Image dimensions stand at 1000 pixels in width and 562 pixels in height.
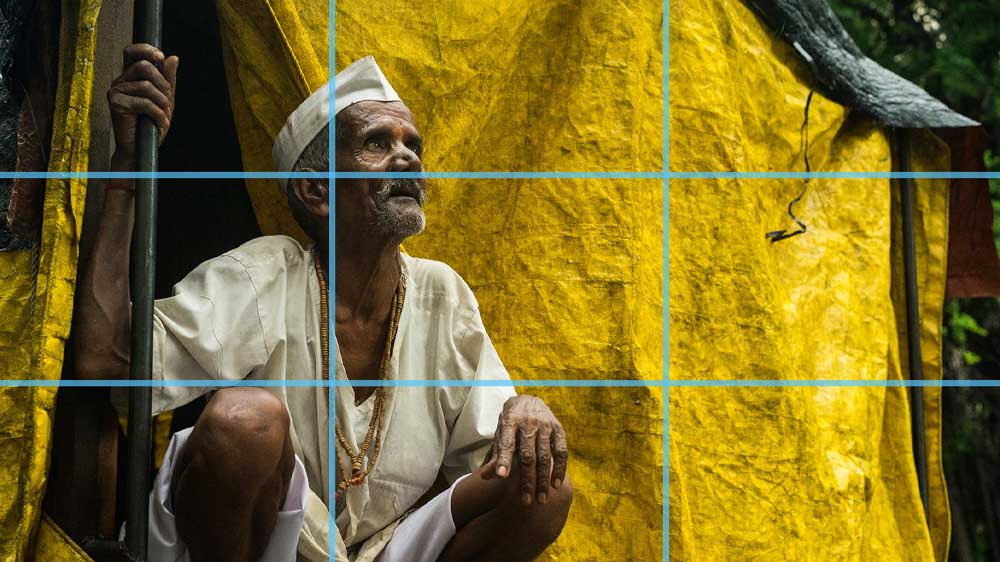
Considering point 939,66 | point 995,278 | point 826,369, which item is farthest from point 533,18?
point 939,66

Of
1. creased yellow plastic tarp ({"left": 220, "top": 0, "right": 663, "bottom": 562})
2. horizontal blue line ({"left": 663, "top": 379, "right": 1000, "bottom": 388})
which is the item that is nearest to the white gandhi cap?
creased yellow plastic tarp ({"left": 220, "top": 0, "right": 663, "bottom": 562})

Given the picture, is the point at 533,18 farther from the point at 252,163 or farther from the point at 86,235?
the point at 86,235

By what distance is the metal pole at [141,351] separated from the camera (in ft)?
7.28

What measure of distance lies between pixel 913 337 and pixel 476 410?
6.05ft

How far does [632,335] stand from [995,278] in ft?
6.00

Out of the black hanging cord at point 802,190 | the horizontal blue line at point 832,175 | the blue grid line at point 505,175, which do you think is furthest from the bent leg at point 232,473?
the black hanging cord at point 802,190

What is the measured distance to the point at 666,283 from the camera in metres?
3.27

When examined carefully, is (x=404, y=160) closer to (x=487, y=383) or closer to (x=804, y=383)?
(x=487, y=383)

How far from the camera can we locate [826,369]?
3596mm

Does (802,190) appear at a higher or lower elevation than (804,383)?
higher

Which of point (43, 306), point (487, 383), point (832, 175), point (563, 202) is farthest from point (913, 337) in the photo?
point (43, 306)

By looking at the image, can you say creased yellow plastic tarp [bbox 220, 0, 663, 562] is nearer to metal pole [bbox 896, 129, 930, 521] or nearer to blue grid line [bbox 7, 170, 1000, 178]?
blue grid line [bbox 7, 170, 1000, 178]

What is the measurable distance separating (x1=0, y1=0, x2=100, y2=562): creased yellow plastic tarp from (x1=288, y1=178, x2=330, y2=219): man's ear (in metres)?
0.51

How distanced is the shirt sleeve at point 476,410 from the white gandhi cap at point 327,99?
0.53m
